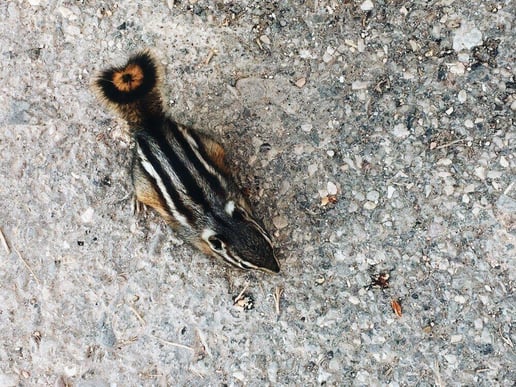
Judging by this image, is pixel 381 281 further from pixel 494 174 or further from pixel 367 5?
pixel 367 5

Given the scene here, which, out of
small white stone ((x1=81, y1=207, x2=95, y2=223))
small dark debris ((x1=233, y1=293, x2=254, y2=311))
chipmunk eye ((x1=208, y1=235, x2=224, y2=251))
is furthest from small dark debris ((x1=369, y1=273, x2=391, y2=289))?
small white stone ((x1=81, y1=207, x2=95, y2=223))

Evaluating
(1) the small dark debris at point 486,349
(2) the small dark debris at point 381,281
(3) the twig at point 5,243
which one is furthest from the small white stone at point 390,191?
(3) the twig at point 5,243

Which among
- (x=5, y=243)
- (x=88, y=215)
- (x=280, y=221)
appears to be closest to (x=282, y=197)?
(x=280, y=221)

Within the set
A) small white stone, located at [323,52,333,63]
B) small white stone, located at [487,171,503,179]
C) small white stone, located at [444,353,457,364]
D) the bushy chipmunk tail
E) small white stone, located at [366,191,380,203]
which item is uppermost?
the bushy chipmunk tail

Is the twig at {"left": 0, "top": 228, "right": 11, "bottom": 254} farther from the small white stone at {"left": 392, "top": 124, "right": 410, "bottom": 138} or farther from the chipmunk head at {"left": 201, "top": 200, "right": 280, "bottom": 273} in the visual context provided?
the small white stone at {"left": 392, "top": 124, "right": 410, "bottom": 138}

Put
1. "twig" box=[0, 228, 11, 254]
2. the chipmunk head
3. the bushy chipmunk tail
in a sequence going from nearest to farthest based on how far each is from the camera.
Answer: the chipmunk head
the bushy chipmunk tail
"twig" box=[0, 228, 11, 254]

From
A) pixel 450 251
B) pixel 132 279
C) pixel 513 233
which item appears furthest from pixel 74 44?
pixel 513 233
